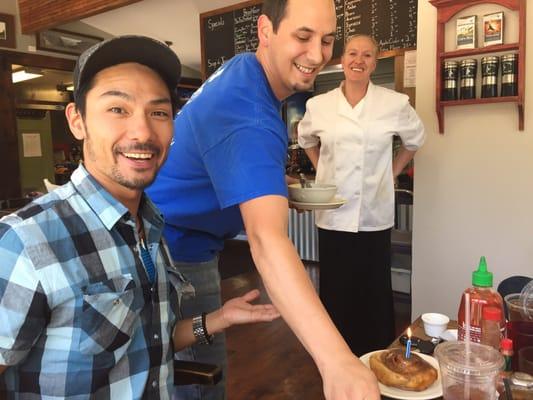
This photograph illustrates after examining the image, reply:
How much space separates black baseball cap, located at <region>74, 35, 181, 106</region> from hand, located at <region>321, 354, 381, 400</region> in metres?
0.70

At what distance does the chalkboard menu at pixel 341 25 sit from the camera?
10.2 feet

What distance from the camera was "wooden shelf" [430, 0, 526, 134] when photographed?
2357mm

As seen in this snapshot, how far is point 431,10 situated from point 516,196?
3.62 feet

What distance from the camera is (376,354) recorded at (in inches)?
42.3

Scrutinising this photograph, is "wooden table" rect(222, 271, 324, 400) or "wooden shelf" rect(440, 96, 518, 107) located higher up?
"wooden shelf" rect(440, 96, 518, 107)

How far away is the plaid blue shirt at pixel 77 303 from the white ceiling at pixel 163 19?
3.49m

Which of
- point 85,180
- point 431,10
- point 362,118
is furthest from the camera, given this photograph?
point 431,10

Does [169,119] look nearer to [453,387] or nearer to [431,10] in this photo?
[453,387]

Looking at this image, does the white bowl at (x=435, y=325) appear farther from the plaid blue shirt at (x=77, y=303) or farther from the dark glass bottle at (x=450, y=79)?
the dark glass bottle at (x=450, y=79)

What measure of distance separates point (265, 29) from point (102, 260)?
2.27 ft

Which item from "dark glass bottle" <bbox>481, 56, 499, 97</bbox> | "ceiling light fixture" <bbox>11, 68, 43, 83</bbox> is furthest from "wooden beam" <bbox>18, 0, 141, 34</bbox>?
"dark glass bottle" <bbox>481, 56, 499, 97</bbox>

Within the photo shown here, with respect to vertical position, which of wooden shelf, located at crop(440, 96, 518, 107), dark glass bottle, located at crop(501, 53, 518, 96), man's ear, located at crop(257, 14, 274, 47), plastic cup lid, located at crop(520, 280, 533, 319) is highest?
dark glass bottle, located at crop(501, 53, 518, 96)

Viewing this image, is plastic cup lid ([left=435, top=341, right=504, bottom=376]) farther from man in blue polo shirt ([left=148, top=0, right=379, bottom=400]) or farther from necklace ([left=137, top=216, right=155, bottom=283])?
necklace ([left=137, top=216, right=155, bottom=283])

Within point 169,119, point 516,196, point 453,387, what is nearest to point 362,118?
point 516,196
